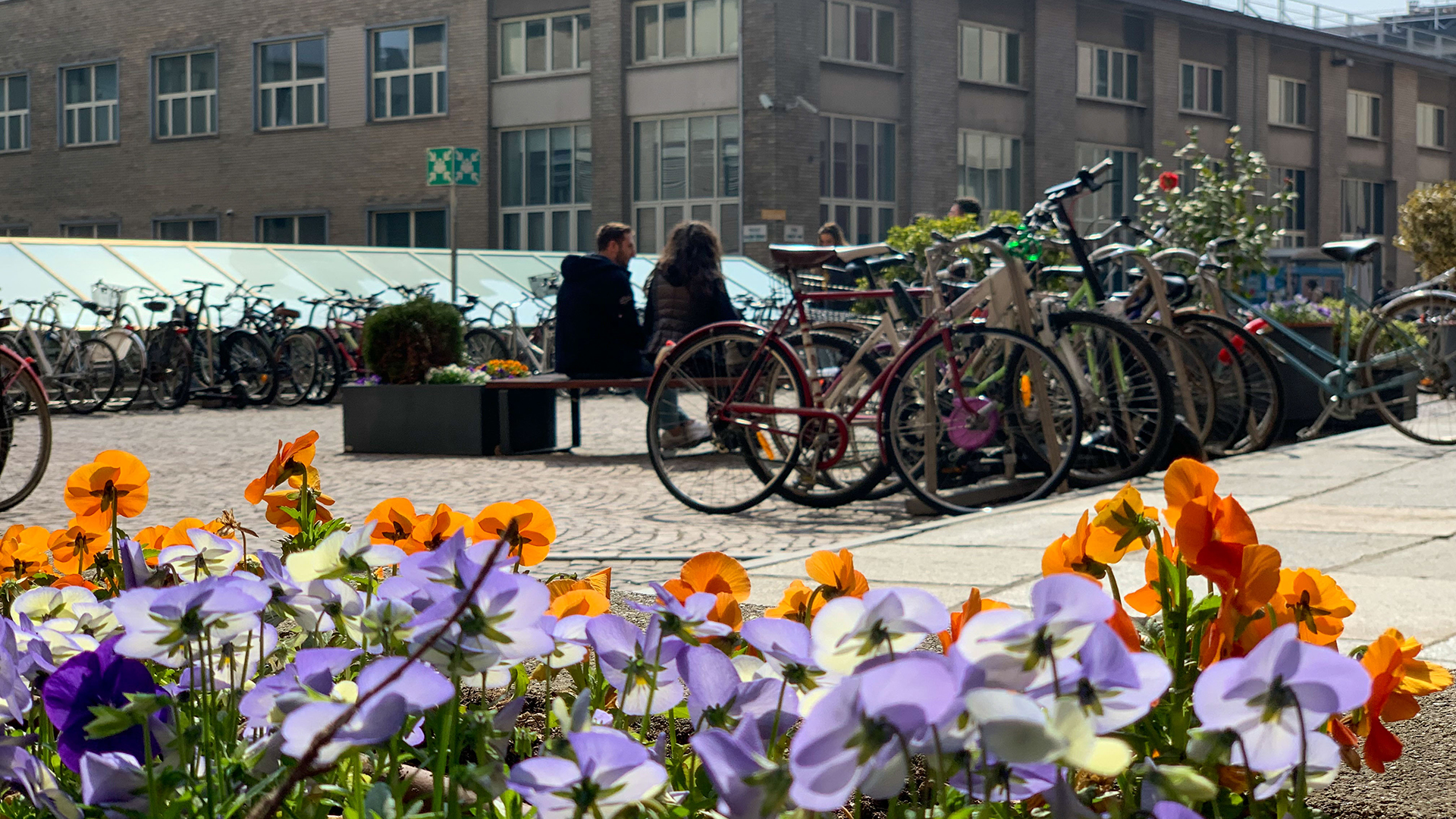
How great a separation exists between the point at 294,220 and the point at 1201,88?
21126 mm

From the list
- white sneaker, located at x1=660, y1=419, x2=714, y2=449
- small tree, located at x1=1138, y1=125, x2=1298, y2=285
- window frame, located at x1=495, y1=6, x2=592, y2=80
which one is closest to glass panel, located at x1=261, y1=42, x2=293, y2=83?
window frame, located at x1=495, y1=6, x2=592, y2=80

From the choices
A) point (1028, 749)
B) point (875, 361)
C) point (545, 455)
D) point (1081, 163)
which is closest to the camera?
point (1028, 749)

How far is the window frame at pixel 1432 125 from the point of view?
43.5 meters

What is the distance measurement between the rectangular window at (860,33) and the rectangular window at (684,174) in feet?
8.78

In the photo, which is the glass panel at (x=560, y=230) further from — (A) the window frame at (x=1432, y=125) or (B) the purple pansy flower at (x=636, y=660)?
(B) the purple pansy flower at (x=636, y=660)

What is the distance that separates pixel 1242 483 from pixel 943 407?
3.85 feet

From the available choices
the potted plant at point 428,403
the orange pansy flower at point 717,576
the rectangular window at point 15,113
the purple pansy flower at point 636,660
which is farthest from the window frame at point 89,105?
the purple pansy flower at point 636,660

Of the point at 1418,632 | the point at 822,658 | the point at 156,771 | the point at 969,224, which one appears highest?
the point at 969,224

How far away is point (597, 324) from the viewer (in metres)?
8.95

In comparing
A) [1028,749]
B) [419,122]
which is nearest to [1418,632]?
[1028,749]

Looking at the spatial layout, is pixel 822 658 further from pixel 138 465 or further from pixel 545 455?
pixel 545 455

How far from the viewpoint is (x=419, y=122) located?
3069 cm

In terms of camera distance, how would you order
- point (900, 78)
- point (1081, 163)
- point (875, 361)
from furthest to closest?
point (1081, 163) < point (900, 78) < point (875, 361)

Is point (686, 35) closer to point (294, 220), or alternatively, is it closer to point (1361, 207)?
point (294, 220)
